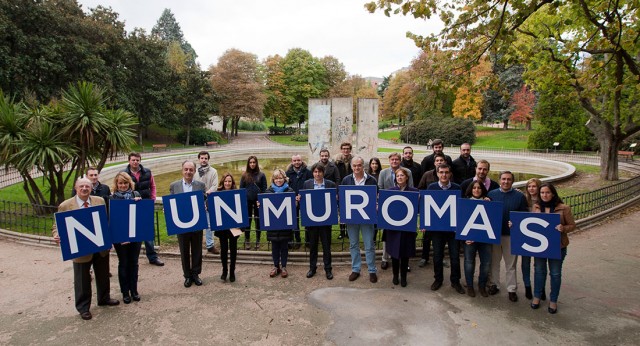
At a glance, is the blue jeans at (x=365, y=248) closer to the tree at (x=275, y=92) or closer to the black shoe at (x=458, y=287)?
the black shoe at (x=458, y=287)

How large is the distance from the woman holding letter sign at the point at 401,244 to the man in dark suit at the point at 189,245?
3278 millimetres

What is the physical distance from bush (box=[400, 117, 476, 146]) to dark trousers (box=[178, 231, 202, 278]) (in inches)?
1524

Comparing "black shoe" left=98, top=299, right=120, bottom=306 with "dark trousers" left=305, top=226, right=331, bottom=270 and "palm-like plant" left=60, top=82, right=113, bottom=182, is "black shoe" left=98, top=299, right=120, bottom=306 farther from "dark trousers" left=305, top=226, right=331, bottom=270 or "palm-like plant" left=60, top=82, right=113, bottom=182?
"palm-like plant" left=60, top=82, right=113, bottom=182

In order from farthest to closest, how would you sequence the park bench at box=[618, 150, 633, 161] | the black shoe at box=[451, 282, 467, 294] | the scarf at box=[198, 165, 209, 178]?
the park bench at box=[618, 150, 633, 161] < the scarf at box=[198, 165, 209, 178] < the black shoe at box=[451, 282, 467, 294]

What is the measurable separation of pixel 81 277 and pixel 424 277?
18.1 ft

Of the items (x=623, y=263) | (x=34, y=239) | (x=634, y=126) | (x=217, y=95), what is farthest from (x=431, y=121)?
(x=34, y=239)

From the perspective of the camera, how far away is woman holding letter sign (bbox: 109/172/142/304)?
6215 mm

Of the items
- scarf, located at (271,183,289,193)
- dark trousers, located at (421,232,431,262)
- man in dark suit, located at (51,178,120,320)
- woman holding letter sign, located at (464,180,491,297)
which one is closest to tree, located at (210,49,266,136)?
scarf, located at (271,183,289,193)

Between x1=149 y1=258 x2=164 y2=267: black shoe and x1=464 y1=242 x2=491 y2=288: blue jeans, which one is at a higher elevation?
x1=464 y1=242 x2=491 y2=288: blue jeans

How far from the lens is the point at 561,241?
5852 mm

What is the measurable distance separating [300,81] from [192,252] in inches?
2095

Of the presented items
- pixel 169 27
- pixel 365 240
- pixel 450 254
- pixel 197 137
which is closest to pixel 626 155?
pixel 450 254

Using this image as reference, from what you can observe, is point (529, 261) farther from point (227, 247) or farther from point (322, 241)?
point (227, 247)

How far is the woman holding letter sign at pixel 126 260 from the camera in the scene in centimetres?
621
